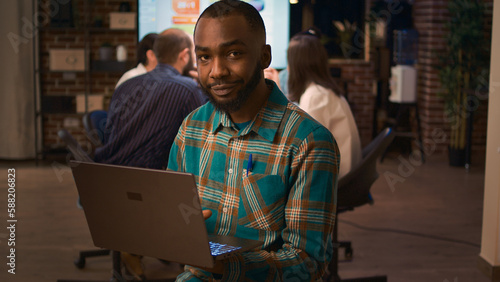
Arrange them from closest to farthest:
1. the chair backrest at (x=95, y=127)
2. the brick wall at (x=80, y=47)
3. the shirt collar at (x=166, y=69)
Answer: the shirt collar at (x=166, y=69)
the chair backrest at (x=95, y=127)
the brick wall at (x=80, y=47)

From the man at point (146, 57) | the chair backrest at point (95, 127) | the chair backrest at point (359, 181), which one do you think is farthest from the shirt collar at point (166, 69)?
the chair backrest at point (359, 181)

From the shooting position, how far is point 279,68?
19.2 ft

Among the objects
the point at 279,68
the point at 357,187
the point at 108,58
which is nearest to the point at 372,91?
the point at 279,68

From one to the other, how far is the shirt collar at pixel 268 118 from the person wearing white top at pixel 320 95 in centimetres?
151

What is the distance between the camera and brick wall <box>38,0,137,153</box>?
6727 millimetres

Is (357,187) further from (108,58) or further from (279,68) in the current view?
(108,58)

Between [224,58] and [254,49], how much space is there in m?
0.08

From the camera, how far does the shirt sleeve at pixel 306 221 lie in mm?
1369

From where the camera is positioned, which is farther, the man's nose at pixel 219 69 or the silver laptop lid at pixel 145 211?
the man's nose at pixel 219 69

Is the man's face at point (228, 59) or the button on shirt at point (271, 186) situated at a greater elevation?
the man's face at point (228, 59)

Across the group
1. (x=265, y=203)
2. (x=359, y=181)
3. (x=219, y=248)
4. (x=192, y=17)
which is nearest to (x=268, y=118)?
(x=265, y=203)

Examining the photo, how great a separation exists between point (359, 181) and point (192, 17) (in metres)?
3.15

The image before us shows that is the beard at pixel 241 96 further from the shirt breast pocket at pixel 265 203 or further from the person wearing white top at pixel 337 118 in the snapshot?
the person wearing white top at pixel 337 118

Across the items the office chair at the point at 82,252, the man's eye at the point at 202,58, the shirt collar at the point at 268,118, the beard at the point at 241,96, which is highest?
the man's eye at the point at 202,58
